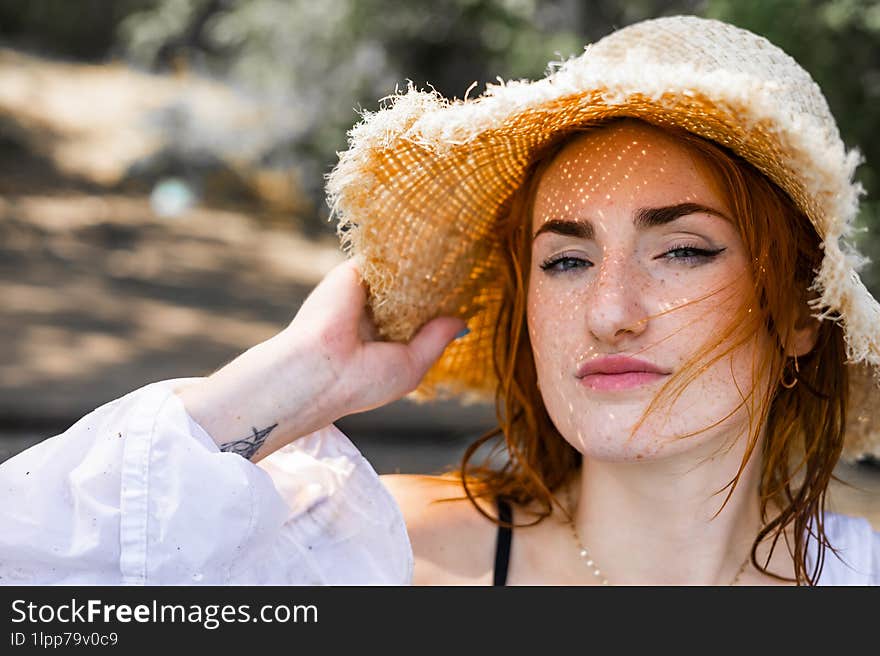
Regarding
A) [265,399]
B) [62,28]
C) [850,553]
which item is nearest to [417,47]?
[850,553]

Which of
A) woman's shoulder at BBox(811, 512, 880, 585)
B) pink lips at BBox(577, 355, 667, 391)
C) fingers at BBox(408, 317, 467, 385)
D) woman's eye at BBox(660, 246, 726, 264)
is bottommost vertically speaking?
woman's shoulder at BBox(811, 512, 880, 585)

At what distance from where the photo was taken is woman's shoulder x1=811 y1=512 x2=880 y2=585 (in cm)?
204

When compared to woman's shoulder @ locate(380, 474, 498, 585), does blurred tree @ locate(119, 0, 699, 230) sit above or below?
above

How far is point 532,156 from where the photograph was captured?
196 centimetres

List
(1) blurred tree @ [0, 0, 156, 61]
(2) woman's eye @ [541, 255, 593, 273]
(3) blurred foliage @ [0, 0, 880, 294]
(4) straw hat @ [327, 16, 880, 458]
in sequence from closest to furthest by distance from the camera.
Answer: (4) straw hat @ [327, 16, 880, 458] → (2) woman's eye @ [541, 255, 593, 273] → (3) blurred foliage @ [0, 0, 880, 294] → (1) blurred tree @ [0, 0, 156, 61]

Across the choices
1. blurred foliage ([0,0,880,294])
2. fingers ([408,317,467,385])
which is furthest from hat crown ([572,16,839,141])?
blurred foliage ([0,0,880,294])

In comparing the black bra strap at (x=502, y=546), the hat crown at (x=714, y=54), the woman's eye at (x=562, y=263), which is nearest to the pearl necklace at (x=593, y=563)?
the black bra strap at (x=502, y=546)

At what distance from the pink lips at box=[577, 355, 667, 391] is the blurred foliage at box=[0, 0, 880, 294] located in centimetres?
199

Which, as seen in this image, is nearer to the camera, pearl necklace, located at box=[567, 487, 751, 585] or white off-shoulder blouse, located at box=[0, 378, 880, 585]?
white off-shoulder blouse, located at box=[0, 378, 880, 585]

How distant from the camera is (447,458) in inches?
208

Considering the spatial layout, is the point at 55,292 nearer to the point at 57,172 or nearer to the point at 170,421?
the point at 57,172

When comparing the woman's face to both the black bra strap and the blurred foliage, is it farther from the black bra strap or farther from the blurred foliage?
the blurred foliage

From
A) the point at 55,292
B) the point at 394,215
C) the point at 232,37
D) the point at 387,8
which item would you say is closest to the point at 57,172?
the point at 55,292

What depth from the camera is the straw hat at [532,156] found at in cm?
149
